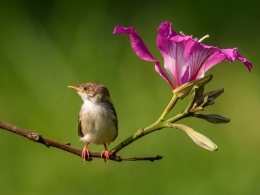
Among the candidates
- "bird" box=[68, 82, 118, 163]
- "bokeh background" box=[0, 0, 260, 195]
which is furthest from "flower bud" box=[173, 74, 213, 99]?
"bokeh background" box=[0, 0, 260, 195]

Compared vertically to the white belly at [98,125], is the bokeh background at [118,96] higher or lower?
higher

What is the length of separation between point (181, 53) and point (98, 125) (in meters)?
0.58

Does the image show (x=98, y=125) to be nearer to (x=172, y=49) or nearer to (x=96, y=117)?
(x=96, y=117)

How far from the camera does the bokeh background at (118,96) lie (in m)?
2.31

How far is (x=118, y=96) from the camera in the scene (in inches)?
102

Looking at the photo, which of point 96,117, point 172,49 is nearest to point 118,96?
point 96,117

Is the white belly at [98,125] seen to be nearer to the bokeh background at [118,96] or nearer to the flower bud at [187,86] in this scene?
the flower bud at [187,86]

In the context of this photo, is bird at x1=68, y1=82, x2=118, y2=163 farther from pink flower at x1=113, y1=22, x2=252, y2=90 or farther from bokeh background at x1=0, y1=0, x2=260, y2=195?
bokeh background at x1=0, y1=0, x2=260, y2=195

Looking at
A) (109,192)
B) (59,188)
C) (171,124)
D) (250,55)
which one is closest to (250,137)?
(250,55)

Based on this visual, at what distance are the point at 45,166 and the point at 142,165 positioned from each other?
0.41m

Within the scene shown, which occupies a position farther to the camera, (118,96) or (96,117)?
(118,96)

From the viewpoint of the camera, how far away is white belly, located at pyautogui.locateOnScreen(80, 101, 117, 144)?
151cm

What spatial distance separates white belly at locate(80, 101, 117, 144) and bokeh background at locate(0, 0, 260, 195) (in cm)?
76

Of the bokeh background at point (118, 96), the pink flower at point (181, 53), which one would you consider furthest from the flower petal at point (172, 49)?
the bokeh background at point (118, 96)
